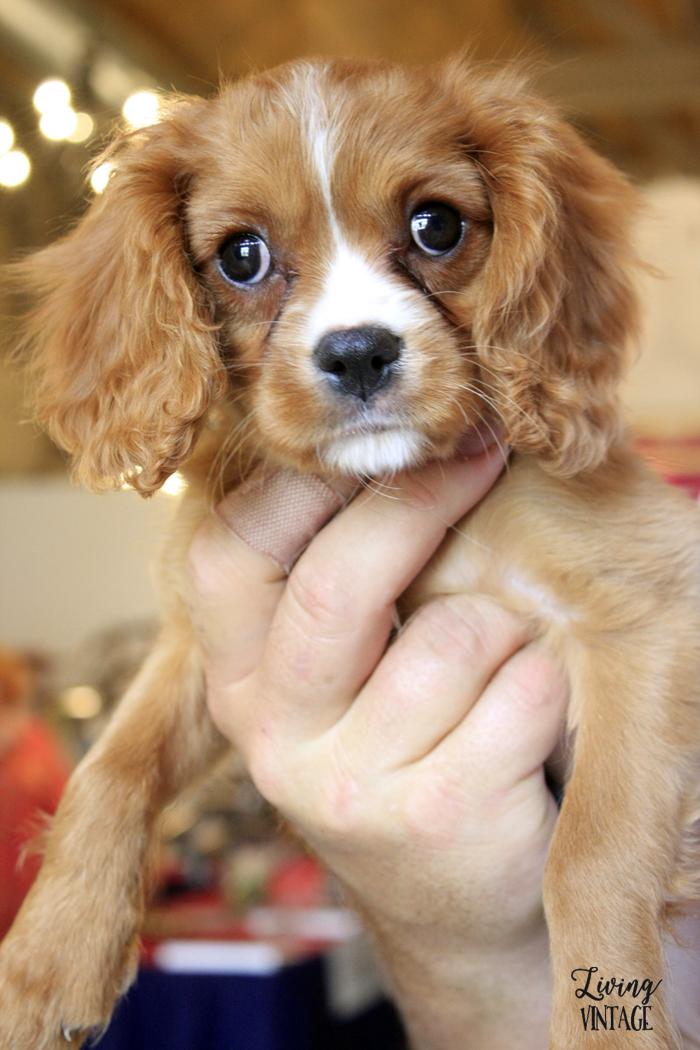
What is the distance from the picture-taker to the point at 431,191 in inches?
60.2

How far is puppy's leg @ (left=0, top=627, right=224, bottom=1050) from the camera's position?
4.85 ft

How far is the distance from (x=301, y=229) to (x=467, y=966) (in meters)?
1.15

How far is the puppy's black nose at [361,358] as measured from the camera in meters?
1.35

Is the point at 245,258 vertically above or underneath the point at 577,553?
above

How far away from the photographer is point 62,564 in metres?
8.20

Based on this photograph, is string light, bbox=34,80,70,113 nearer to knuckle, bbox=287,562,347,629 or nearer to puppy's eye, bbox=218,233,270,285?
puppy's eye, bbox=218,233,270,285

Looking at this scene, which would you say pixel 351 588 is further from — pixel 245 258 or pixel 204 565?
pixel 245 258

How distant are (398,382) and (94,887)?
2.99 ft

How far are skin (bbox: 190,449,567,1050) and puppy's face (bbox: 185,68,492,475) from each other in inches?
5.9

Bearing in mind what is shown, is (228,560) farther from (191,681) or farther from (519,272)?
(519,272)

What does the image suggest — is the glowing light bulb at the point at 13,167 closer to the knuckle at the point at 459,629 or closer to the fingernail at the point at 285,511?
the fingernail at the point at 285,511

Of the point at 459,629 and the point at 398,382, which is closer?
the point at 398,382

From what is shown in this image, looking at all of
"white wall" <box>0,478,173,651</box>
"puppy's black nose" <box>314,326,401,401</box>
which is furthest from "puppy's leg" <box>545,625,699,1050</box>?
"white wall" <box>0,478,173,651</box>

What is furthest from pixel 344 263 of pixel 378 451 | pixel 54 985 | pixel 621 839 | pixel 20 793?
pixel 20 793
